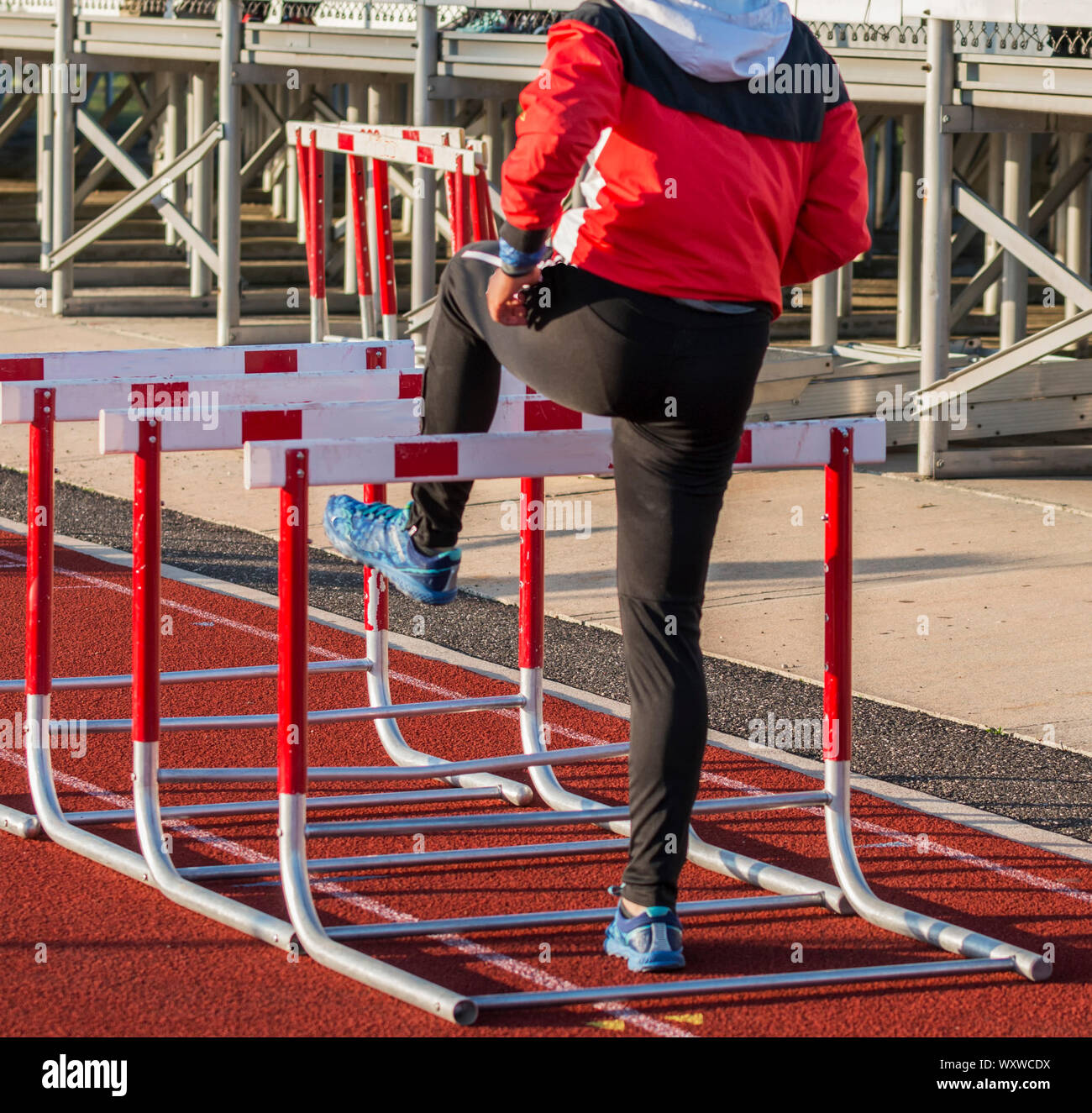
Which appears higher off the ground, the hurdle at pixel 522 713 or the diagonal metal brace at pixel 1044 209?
the diagonal metal brace at pixel 1044 209

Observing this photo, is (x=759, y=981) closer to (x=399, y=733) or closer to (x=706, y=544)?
(x=706, y=544)

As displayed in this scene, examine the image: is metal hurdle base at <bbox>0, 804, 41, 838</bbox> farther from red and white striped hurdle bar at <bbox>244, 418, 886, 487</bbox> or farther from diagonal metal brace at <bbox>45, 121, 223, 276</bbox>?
diagonal metal brace at <bbox>45, 121, 223, 276</bbox>

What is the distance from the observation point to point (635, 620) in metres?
4.42

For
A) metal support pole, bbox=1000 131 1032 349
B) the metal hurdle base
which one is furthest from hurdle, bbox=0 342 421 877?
metal support pole, bbox=1000 131 1032 349

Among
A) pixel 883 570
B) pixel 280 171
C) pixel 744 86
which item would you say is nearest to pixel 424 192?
pixel 883 570

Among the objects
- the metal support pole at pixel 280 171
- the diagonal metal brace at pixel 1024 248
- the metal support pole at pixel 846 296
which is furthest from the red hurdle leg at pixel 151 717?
the metal support pole at pixel 280 171

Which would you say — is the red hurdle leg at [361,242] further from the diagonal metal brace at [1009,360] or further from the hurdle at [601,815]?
the hurdle at [601,815]

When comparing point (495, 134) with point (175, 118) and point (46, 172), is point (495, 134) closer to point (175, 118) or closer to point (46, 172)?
point (175, 118)

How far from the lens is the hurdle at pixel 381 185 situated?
32.6 feet

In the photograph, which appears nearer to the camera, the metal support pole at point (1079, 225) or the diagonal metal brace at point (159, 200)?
the metal support pole at point (1079, 225)

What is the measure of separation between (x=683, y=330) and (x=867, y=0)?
754cm

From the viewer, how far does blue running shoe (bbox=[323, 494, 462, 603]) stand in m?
4.69

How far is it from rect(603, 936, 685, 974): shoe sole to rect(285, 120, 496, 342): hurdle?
5.34 meters

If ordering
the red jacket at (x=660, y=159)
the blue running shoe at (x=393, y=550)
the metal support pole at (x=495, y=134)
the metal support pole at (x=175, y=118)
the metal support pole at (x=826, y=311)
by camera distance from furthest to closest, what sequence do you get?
the metal support pole at (x=175, y=118) → the metal support pole at (x=495, y=134) → the metal support pole at (x=826, y=311) → the blue running shoe at (x=393, y=550) → the red jacket at (x=660, y=159)
